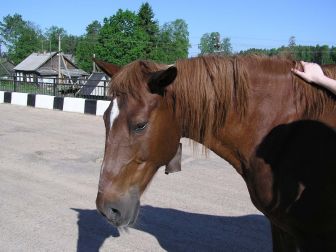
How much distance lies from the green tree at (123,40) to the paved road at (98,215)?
6351 centimetres

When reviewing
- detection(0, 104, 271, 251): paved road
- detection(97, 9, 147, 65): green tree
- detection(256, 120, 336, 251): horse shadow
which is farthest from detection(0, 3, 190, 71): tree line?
detection(256, 120, 336, 251): horse shadow

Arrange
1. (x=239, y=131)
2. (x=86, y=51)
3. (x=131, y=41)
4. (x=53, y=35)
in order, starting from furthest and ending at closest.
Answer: (x=53, y=35) < (x=86, y=51) < (x=131, y=41) < (x=239, y=131)

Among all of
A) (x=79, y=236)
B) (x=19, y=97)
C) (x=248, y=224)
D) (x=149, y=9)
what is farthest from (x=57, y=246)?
(x=149, y=9)

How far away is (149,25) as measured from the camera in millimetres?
74875

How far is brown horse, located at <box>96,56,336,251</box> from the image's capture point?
7.36 feet

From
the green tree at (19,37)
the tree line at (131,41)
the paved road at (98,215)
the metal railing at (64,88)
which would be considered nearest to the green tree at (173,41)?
the tree line at (131,41)

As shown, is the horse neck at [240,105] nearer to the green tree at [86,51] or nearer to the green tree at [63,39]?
the green tree at [86,51]

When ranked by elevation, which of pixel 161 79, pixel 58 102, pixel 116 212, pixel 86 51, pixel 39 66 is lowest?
pixel 39 66

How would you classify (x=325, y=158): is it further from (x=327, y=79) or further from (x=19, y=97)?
(x=19, y=97)

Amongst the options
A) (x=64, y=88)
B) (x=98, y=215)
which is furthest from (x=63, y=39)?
(x=98, y=215)

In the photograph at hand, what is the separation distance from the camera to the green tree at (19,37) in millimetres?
91250

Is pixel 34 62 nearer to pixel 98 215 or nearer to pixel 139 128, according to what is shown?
pixel 98 215

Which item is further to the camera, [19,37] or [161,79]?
[19,37]

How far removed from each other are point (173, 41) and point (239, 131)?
3093 inches
